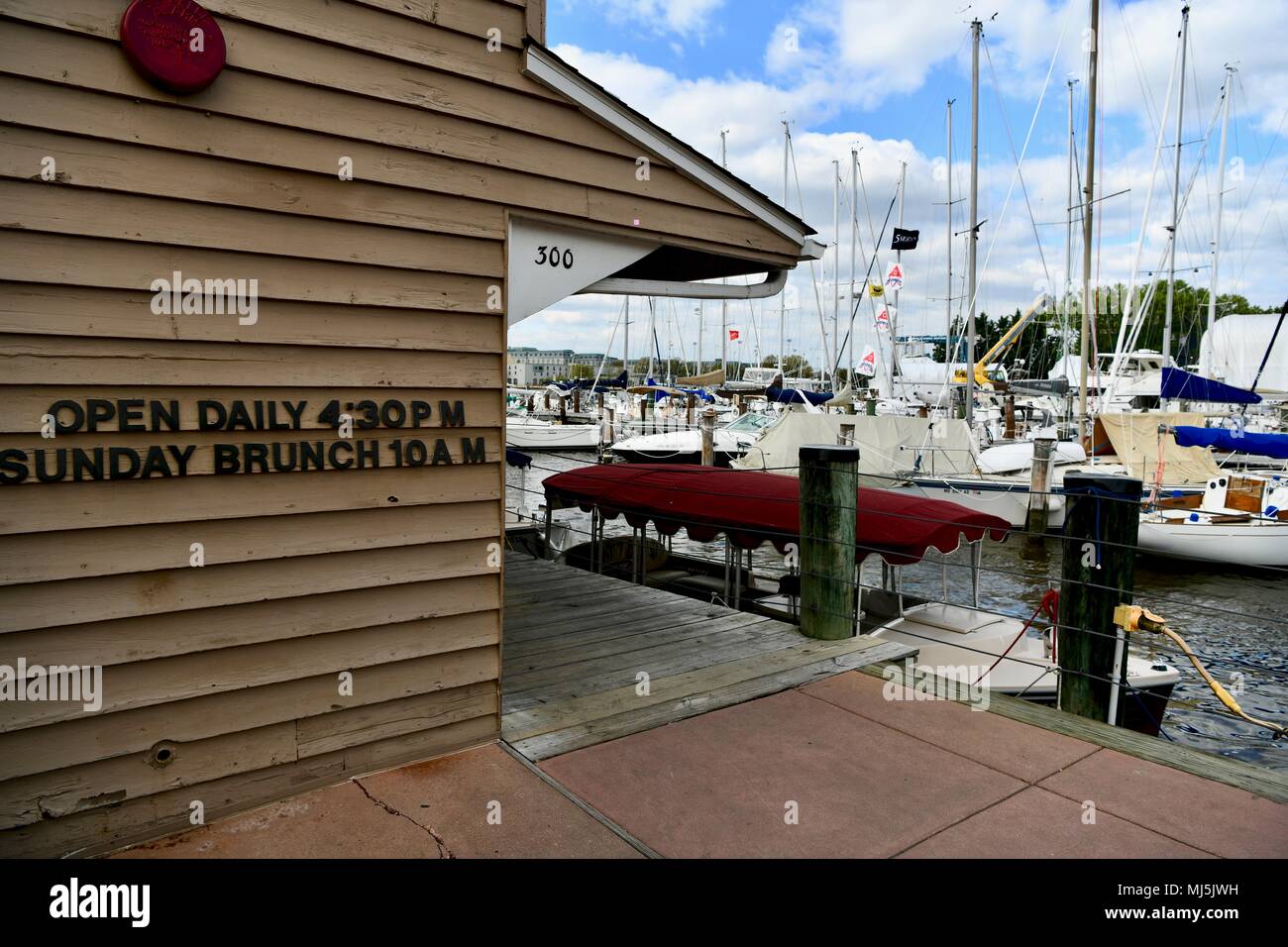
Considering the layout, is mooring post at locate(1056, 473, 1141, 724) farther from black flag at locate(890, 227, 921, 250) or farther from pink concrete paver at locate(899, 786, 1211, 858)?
black flag at locate(890, 227, 921, 250)

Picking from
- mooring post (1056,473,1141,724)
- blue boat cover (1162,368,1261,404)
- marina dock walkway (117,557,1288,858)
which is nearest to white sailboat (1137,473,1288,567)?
blue boat cover (1162,368,1261,404)

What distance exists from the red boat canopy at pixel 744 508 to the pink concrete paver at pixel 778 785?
2340 millimetres

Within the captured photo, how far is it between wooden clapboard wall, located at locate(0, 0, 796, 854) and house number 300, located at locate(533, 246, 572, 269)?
0.19 meters

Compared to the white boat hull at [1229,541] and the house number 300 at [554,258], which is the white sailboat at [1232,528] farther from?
the house number 300 at [554,258]

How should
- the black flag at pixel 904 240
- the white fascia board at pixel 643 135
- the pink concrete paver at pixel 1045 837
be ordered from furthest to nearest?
the black flag at pixel 904 240, the white fascia board at pixel 643 135, the pink concrete paver at pixel 1045 837

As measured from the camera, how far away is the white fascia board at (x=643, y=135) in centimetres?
436

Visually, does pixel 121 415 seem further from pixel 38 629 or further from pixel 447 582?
pixel 447 582

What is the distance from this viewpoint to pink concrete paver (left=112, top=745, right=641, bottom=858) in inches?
135

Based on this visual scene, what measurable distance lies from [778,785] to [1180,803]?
1.83 m

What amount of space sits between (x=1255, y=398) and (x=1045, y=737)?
23.6m

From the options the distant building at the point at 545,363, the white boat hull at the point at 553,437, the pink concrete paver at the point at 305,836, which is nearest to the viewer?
the pink concrete paver at the point at 305,836

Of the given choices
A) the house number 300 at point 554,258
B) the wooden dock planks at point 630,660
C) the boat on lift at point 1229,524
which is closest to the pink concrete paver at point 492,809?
the wooden dock planks at point 630,660
